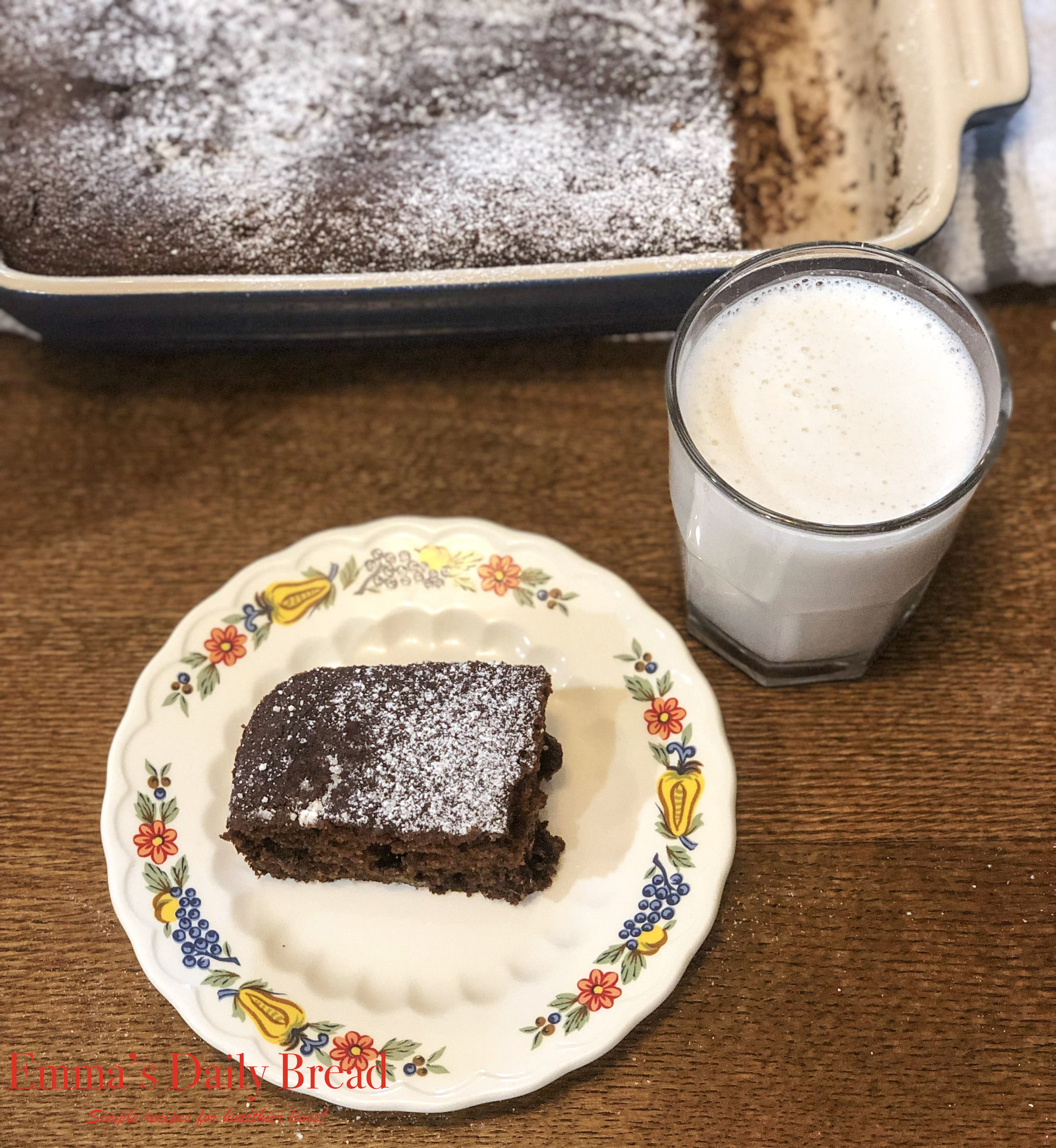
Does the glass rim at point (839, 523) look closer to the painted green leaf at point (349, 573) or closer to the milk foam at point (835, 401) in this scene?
the milk foam at point (835, 401)

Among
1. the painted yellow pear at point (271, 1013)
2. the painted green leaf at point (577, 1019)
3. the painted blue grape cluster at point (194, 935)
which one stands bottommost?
the painted green leaf at point (577, 1019)

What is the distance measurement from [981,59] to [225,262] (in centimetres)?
103

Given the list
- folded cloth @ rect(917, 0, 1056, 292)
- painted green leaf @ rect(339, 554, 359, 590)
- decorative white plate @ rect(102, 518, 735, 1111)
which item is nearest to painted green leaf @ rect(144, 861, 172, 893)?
decorative white plate @ rect(102, 518, 735, 1111)

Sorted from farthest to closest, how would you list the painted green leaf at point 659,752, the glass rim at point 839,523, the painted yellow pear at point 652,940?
the painted green leaf at point 659,752
the painted yellow pear at point 652,940
the glass rim at point 839,523

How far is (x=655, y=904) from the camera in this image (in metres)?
1.11

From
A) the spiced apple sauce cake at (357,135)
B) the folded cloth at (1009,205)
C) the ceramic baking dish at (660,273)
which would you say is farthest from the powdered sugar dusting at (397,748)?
the folded cloth at (1009,205)

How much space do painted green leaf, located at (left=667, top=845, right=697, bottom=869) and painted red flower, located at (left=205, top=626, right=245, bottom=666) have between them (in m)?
0.57

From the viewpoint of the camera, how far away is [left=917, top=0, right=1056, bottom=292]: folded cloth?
58.8 inches

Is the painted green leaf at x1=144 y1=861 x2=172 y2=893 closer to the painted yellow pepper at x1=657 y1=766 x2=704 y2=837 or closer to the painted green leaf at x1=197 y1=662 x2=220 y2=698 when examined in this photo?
the painted green leaf at x1=197 y1=662 x2=220 y2=698

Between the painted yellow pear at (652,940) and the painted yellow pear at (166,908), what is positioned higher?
the painted yellow pear at (166,908)

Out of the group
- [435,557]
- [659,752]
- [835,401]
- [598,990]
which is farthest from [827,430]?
[598,990]

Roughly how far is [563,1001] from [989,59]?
4.19 ft

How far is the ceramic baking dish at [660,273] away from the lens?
125 cm

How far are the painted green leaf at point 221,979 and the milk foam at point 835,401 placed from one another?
2.44ft
